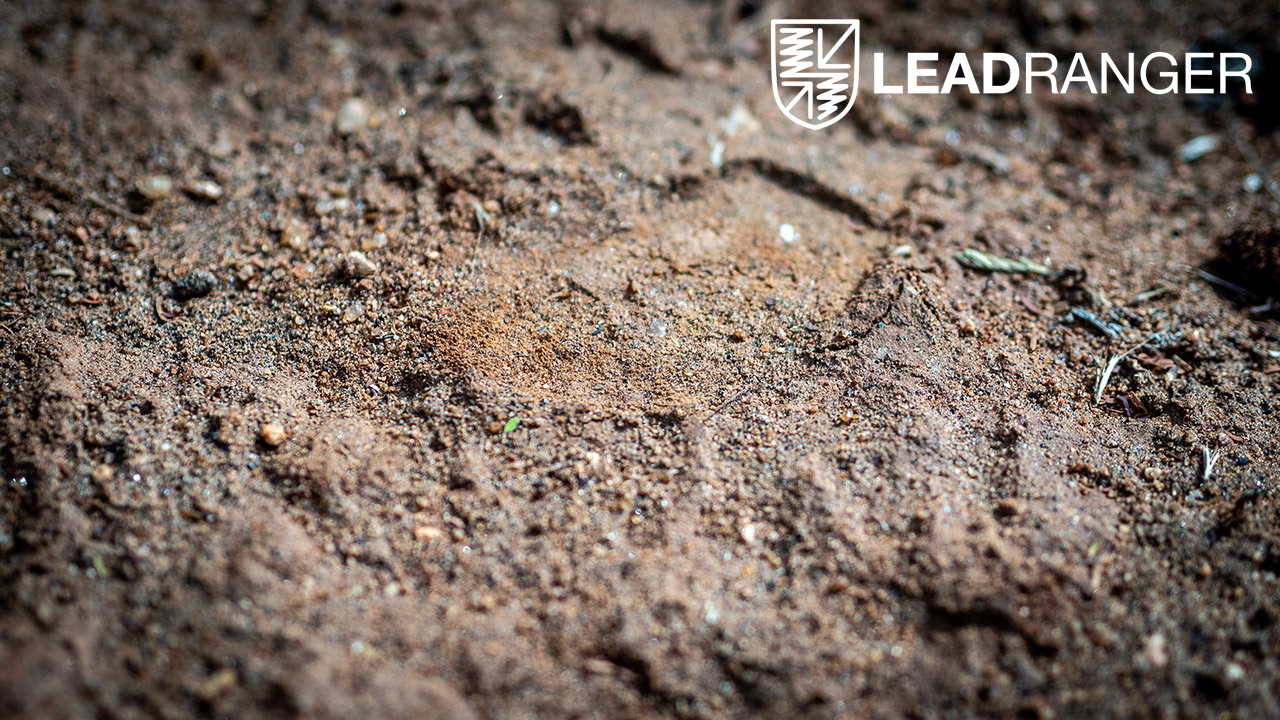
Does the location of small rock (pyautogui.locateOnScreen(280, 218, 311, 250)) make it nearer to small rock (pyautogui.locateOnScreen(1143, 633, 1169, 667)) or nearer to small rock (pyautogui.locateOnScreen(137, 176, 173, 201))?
small rock (pyautogui.locateOnScreen(137, 176, 173, 201))

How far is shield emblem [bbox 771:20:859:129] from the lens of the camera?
9.02ft

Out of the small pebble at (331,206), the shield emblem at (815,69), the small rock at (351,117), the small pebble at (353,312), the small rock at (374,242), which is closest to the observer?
the small pebble at (353,312)

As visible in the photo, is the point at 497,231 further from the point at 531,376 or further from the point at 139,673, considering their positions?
the point at 139,673

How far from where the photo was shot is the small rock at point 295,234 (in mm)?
2221

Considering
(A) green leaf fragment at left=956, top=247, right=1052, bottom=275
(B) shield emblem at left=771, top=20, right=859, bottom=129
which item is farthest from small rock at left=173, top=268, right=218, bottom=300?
(A) green leaf fragment at left=956, top=247, right=1052, bottom=275

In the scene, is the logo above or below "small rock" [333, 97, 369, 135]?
above

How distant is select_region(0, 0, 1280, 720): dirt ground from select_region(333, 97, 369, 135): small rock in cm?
2

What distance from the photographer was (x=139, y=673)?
1.46 meters

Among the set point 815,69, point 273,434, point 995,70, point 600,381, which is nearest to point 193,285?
point 273,434

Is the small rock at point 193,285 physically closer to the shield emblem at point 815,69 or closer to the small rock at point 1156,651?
the shield emblem at point 815,69

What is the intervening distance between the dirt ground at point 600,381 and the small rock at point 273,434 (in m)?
0.03

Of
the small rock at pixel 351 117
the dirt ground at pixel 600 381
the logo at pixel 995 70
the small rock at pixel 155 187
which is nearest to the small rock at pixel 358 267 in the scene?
the dirt ground at pixel 600 381

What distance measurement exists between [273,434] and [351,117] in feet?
4.15

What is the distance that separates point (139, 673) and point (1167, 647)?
2099 mm
